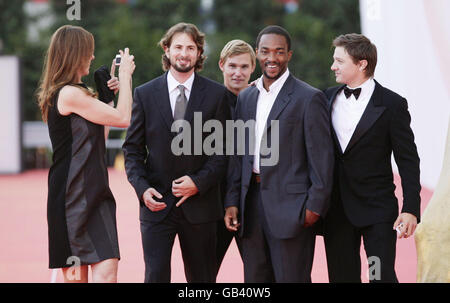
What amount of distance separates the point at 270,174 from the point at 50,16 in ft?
79.0

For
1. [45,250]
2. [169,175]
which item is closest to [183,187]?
[169,175]

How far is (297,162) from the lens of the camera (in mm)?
3547

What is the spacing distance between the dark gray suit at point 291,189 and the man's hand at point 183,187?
0.31 meters

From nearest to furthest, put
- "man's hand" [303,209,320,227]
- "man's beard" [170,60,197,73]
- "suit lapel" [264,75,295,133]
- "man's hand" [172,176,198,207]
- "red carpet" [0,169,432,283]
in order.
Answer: "man's hand" [303,209,320,227], "suit lapel" [264,75,295,133], "man's hand" [172,176,198,207], "man's beard" [170,60,197,73], "red carpet" [0,169,432,283]

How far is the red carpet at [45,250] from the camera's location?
584cm

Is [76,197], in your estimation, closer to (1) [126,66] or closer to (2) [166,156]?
(2) [166,156]

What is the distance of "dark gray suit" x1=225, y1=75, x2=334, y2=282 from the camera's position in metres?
3.49

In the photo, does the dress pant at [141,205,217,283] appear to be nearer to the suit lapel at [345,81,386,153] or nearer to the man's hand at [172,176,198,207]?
the man's hand at [172,176,198,207]

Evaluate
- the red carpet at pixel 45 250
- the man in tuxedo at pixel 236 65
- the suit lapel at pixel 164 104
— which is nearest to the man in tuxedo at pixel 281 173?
the suit lapel at pixel 164 104

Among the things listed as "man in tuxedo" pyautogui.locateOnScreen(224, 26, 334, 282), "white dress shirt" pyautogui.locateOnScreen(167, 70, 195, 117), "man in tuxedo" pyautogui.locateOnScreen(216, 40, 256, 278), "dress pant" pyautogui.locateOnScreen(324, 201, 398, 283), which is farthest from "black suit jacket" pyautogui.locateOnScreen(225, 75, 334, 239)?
"man in tuxedo" pyautogui.locateOnScreen(216, 40, 256, 278)

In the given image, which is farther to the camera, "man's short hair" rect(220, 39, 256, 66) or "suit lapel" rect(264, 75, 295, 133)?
"man's short hair" rect(220, 39, 256, 66)

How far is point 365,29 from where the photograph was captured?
14.5 m

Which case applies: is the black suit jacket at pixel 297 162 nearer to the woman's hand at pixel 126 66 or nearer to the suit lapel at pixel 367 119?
the suit lapel at pixel 367 119
